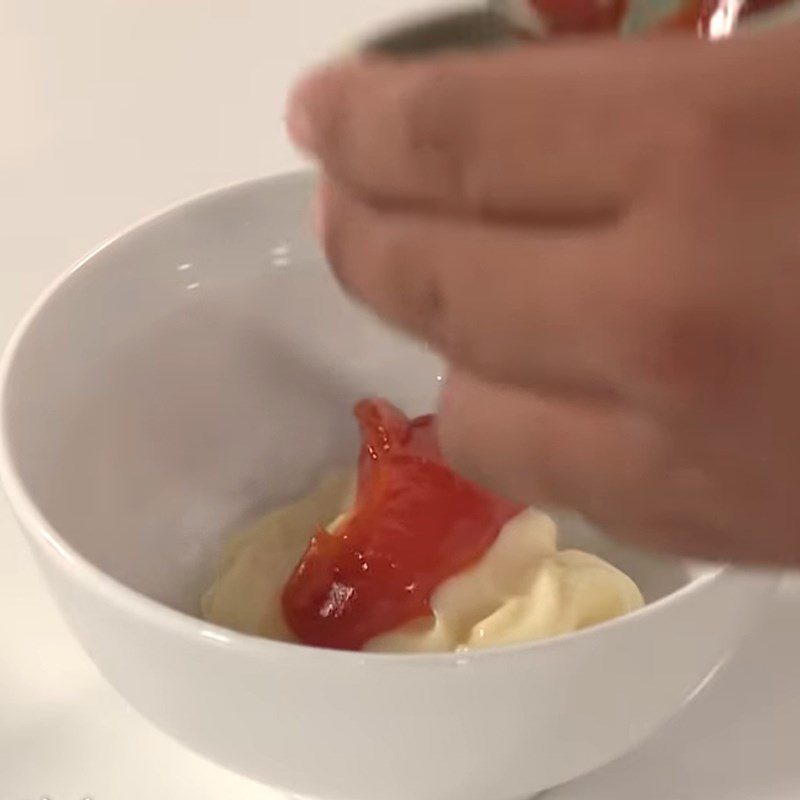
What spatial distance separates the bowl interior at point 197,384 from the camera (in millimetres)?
427

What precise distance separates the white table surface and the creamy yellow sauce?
0.04m

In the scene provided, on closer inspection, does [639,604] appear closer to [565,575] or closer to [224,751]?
[565,575]

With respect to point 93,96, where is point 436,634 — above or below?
below

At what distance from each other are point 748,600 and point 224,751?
0.46ft

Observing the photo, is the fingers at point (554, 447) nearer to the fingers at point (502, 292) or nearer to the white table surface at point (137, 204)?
the fingers at point (502, 292)

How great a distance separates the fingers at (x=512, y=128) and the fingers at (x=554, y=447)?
1.4 inches

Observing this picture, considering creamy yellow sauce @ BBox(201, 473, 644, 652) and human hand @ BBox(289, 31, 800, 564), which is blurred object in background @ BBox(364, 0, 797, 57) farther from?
creamy yellow sauce @ BBox(201, 473, 644, 652)

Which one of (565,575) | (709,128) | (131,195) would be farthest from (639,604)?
(131,195)

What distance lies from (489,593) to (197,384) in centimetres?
14

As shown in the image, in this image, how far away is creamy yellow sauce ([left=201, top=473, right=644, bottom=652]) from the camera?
396mm

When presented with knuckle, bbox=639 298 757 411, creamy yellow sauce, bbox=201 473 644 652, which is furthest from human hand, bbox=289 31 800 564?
creamy yellow sauce, bbox=201 473 644 652

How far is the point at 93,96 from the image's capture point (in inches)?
28.1

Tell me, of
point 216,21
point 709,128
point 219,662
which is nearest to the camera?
point 709,128

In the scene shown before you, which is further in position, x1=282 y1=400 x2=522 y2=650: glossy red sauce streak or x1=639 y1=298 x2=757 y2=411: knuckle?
x1=282 y1=400 x2=522 y2=650: glossy red sauce streak
